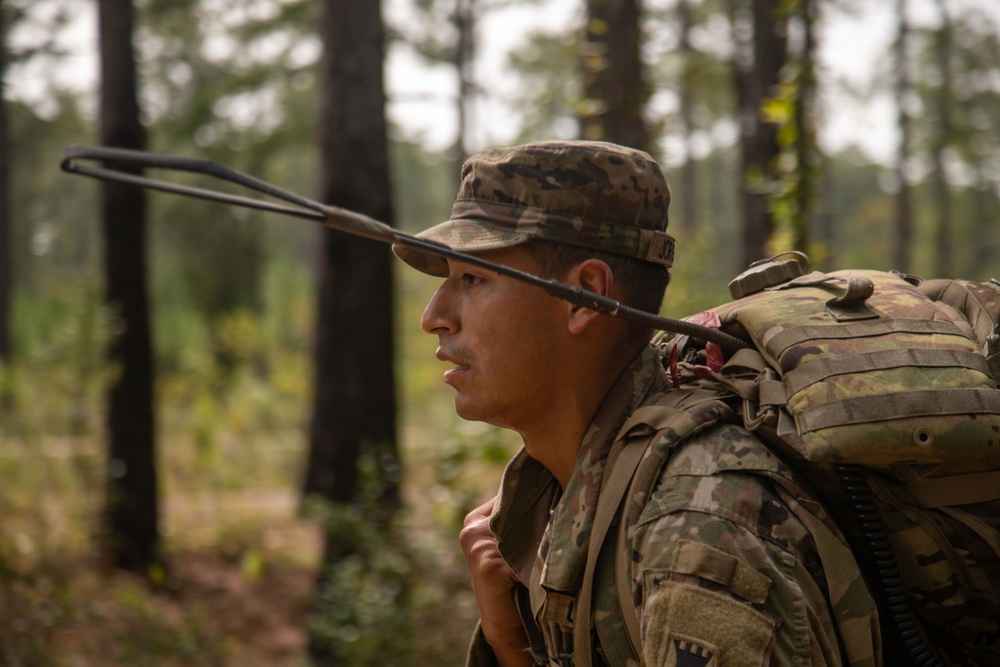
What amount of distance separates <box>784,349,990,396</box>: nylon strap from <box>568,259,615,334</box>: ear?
1.62ft

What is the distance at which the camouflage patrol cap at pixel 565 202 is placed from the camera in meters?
2.20

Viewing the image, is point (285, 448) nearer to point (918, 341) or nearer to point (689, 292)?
point (689, 292)

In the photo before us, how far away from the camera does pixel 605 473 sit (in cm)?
210

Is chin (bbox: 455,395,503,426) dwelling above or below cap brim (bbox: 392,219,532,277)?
below

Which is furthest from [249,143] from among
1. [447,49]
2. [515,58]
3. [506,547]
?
[506,547]

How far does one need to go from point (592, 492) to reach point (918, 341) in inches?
28.1

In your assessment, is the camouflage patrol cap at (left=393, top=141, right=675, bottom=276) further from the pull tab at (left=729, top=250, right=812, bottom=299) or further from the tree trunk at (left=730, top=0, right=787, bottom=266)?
the tree trunk at (left=730, top=0, right=787, bottom=266)

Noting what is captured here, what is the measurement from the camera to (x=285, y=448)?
16.6m

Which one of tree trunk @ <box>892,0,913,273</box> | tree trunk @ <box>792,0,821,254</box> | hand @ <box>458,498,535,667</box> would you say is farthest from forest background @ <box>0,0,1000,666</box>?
tree trunk @ <box>892,0,913,273</box>

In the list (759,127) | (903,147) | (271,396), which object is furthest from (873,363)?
(903,147)

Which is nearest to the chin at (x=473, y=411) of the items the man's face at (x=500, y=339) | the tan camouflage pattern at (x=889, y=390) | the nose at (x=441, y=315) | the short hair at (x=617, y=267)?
the man's face at (x=500, y=339)

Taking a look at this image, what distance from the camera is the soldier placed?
5.73 ft

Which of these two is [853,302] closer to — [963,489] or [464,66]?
[963,489]

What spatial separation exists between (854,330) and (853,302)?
0.33 ft
